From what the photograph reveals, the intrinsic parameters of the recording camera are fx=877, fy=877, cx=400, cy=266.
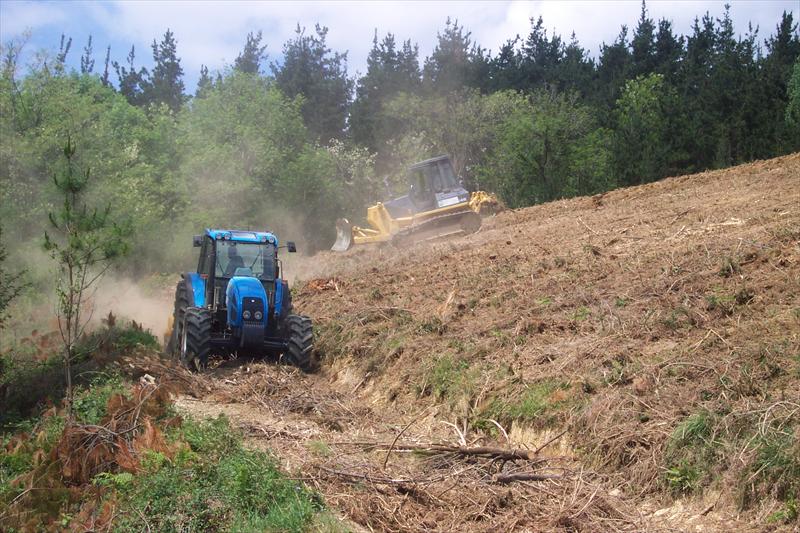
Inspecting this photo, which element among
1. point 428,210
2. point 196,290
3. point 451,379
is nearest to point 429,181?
point 428,210

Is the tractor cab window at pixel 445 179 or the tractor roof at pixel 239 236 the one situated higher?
the tractor cab window at pixel 445 179

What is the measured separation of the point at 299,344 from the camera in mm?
15133

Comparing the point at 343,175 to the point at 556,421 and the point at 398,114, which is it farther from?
the point at 556,421

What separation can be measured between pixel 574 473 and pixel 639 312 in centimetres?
342

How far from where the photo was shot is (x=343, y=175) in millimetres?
58969

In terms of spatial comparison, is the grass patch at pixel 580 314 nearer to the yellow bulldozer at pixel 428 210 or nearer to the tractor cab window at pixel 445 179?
the yellow bulldozer at pixel 428 210

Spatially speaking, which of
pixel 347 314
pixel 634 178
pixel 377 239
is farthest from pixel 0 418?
pixel 634 178

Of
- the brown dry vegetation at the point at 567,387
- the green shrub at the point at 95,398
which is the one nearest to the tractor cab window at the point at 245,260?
the brown dry vegetation at the point at 567,387

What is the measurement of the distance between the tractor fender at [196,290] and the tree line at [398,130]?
7229 mm

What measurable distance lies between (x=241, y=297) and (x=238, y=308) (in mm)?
189

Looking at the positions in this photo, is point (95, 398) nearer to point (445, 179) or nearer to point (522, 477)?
point (522, 477)

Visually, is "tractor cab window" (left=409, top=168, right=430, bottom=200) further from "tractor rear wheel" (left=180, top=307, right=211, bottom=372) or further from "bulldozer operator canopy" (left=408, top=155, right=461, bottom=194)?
"tractor rear wheel" (left=180, top=307, right=211, bottom=372)

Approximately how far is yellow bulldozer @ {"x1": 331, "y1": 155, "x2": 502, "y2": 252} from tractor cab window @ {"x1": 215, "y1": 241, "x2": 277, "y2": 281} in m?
9.53

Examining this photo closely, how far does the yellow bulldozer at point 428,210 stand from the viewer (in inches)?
992
